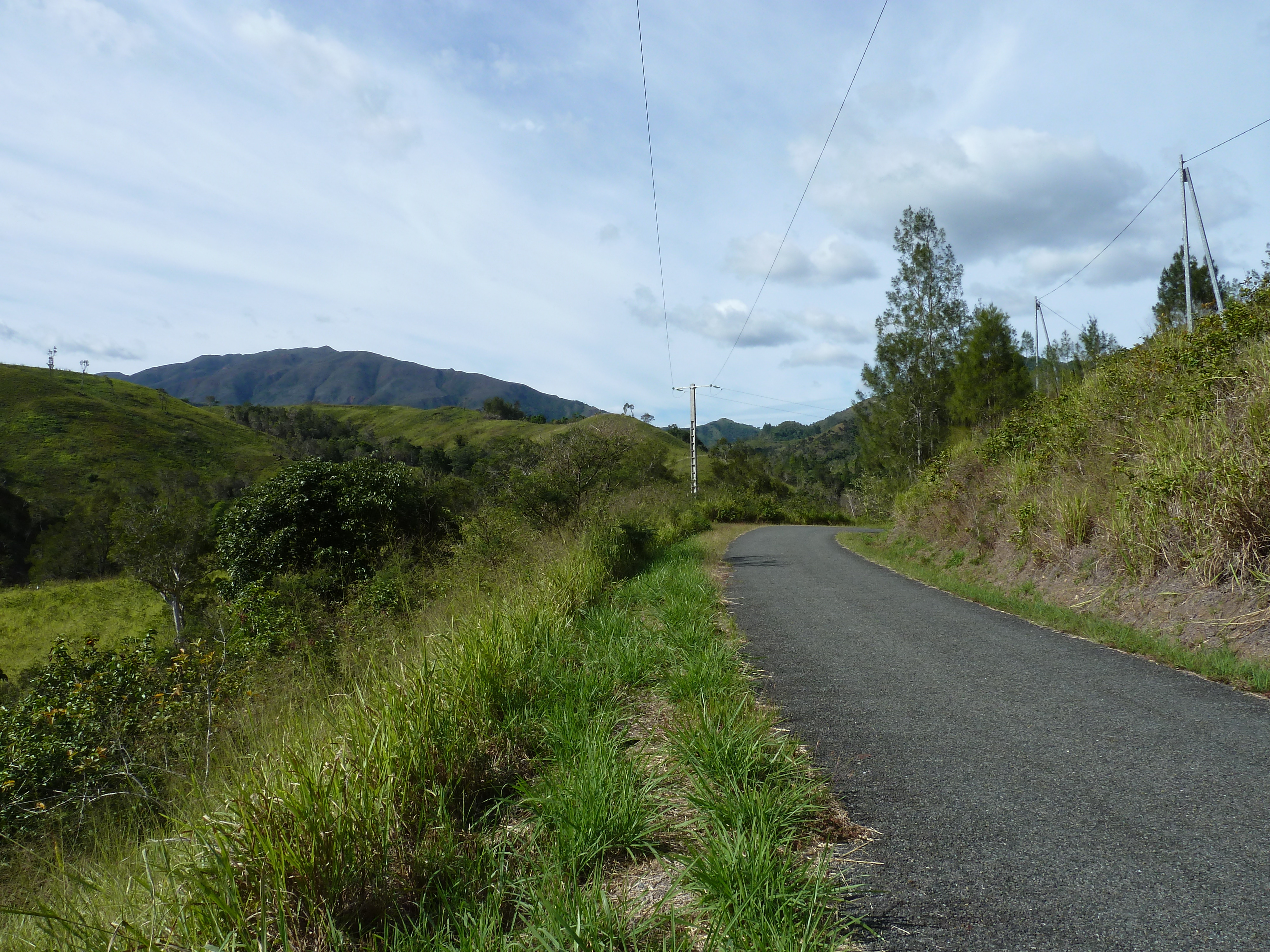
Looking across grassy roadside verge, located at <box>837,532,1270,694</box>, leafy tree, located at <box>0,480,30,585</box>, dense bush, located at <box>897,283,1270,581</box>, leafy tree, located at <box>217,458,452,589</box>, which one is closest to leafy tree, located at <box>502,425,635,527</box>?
leafy tree, located at <box>217,458,452,589</box>

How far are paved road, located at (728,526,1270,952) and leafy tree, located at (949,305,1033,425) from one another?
69.2 feet

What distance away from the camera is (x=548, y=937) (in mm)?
2086

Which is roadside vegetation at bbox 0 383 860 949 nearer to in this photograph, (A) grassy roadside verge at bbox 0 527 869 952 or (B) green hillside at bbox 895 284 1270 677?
(A) grassy roadside verge at bbox 0 527 869 952

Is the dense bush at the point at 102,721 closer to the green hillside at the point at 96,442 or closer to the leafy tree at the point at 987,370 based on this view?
the leafy tree at the point at 987,370

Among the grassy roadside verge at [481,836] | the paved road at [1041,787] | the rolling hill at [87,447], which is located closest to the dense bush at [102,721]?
the grassy roadside verge at [481,836]

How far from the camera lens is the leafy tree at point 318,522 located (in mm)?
19516

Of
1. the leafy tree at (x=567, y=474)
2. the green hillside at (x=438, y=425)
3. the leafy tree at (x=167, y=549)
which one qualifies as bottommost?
the leafy tree at (x=167, y=549)

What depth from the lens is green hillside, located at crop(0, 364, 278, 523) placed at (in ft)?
217

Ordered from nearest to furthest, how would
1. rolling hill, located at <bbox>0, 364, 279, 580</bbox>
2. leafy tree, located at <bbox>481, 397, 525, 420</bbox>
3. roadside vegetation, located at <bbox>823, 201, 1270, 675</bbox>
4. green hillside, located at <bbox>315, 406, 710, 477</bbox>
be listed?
roadside vegetation, located at <bbox>823, 201, 1270, 675</bbox>, rolling hill, located at <bbox>0, 364, 279, 580</bbox>, green hillside, located at <bbox>315, 406, 710, 477</bbox>, leafy tree, located at <bbox>481, 397, 525, 420</bbox>

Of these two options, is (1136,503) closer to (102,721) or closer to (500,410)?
(102,721)

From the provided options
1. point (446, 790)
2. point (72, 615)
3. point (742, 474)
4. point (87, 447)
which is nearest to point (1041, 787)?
point (446, 790)

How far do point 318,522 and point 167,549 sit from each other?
11.6 meters

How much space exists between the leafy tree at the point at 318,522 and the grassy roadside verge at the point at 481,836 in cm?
1649

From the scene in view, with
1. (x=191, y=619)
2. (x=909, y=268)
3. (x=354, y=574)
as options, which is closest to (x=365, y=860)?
(x=354, y=574)
